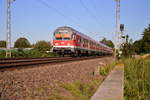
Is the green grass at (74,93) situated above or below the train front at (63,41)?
below

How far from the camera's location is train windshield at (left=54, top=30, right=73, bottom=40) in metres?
26.0

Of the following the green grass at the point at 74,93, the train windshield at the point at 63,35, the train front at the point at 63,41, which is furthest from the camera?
the train windshield at the point at 63,35

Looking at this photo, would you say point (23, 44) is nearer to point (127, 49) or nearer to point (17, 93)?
point (127, 49)

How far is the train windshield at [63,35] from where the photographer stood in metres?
26.0

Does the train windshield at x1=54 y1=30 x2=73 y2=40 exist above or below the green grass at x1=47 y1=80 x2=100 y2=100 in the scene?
above

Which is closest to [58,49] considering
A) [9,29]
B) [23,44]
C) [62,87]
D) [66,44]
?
[66,44]

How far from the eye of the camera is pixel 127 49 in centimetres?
3155

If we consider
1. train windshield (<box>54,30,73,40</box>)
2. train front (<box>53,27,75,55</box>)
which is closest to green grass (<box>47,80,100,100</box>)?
train front (<box>53,27,75,55</box>)

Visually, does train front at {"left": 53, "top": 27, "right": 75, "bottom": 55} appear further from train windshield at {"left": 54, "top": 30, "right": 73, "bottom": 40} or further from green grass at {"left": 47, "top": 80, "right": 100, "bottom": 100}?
green grass at {"left": 47, "top": 80, "right": 100, "bottom": 100}

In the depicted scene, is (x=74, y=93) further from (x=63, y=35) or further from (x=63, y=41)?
(x=63, y=35)

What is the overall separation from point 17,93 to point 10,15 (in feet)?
70.1

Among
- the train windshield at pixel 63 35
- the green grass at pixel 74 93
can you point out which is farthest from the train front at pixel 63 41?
the green grass at pixel 74 93

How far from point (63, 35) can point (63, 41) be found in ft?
2.14

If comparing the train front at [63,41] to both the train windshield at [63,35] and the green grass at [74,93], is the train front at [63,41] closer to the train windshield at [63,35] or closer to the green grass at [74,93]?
the train windshield at [63,35]
